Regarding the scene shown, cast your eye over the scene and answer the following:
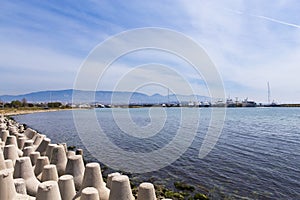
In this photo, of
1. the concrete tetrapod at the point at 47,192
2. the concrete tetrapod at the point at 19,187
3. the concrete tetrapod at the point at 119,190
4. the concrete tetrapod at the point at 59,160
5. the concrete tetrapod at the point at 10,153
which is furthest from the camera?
the concrete tetrapod at the point at 10,153

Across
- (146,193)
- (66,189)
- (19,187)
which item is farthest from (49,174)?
(146,193)

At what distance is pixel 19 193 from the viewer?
5.06 metres

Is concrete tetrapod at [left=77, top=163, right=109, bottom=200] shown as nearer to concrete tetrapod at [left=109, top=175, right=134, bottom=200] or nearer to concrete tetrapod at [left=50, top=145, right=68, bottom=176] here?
concrete tetrapod at [left=109, top=175, right=134, bottom=200]

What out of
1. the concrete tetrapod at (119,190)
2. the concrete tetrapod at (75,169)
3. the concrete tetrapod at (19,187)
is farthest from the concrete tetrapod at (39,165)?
the concrete tetrapod at (119,190)

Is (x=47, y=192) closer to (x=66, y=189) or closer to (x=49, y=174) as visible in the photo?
(x=66, y=189)

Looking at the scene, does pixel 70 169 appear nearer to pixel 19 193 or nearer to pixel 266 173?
pixel 19 193

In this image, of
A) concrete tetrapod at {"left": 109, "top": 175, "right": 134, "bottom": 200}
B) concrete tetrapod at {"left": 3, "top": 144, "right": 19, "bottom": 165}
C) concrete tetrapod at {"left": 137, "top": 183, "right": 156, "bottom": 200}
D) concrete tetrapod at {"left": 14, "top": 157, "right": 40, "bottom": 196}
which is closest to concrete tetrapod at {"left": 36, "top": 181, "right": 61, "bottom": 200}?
concrete tetrapod at {"left": 109, "top": 175, "right": 134, "bottom": 200}

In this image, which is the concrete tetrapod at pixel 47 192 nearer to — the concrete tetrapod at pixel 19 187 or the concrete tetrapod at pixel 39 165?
the concrete tetrapod at pixel 19 187

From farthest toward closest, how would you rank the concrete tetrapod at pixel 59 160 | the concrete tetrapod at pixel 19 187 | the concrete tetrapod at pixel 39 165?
the concrete tetrapod at pixel 59 160, the concrete tetrapod at pixel 39 165, the concrete tetrapod at pixel 19 187

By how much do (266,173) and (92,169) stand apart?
38.4 ft

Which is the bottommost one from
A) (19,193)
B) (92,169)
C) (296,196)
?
(296,196)

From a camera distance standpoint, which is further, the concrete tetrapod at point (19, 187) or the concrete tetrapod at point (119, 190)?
the concrete tetrapod at point (19, 187)

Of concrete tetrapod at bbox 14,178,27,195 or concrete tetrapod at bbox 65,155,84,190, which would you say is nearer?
concrete tetrapod at bbox 14,178,27,195

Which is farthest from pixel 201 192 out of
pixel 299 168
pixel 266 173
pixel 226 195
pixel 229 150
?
pixel 229 150
